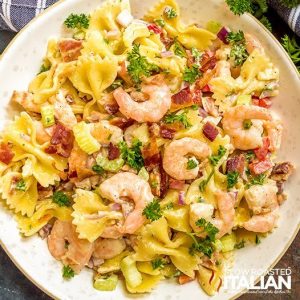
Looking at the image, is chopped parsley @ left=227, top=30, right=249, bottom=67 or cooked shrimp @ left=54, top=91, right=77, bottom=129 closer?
cooked shrimp @ left=54, top=91, right=77, bottom=129

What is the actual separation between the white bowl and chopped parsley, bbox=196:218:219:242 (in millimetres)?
507

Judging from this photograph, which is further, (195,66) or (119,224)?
(195,66)

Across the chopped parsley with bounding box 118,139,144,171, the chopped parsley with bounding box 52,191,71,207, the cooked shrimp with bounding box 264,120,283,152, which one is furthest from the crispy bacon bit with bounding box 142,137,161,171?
the cooked shrimp with bounding box 264,120,283,152

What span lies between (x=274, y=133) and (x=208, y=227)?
36.7 inches

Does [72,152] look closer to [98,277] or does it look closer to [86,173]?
[86,173]

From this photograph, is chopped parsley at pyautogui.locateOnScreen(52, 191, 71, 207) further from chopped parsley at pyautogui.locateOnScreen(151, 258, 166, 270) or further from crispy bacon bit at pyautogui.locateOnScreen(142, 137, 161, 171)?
chopped parsley at pyautogui.locateOnScreen(151, 258, 166, 270)

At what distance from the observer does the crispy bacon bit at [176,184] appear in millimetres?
4164

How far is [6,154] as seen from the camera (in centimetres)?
425

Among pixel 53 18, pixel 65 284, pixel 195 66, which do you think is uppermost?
pixel 53 18

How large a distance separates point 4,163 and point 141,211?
3.73 feet

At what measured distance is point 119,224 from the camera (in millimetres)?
4039

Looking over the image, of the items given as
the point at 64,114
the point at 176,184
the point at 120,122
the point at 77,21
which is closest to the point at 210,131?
the point at 176,184

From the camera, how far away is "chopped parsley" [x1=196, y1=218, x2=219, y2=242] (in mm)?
3986

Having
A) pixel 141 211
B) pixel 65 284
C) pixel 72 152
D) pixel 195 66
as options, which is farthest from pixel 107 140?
pixel 65 284
